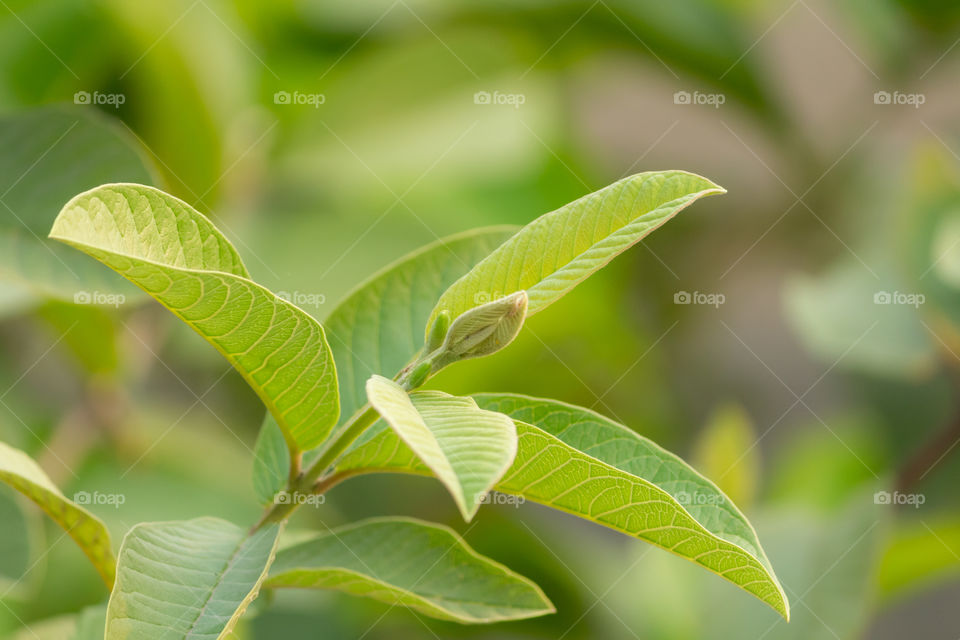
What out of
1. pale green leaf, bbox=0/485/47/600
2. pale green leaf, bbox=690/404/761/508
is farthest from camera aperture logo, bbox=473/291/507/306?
pale green leaf, bbox=690/404/761/508

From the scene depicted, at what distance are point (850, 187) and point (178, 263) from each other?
1.55 metres

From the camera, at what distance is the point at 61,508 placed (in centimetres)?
54

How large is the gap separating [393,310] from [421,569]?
180mm

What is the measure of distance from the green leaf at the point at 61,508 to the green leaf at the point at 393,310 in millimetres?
168

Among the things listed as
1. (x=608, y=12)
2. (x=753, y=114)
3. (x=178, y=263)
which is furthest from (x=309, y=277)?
(x=753, y=114)

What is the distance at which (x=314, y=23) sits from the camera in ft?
4.68

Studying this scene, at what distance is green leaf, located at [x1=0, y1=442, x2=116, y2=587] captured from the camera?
0.51 meters

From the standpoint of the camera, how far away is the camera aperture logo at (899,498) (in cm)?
111

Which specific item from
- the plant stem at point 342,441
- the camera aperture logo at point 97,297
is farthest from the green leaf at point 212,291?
the camera aperture logo at point 97,297

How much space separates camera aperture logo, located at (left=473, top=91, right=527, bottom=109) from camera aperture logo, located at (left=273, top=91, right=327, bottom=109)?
255mm

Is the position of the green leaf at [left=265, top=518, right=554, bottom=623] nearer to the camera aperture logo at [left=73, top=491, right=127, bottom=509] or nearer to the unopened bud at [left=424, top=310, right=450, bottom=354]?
→ the unopened bud at [left=424, top=310, right=450, bottom=354]

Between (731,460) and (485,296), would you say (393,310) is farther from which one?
(731,460)

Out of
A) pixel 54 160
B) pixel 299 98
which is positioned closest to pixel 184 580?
pixel 54 160

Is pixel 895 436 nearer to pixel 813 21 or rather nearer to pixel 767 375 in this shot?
pixel 767 375
